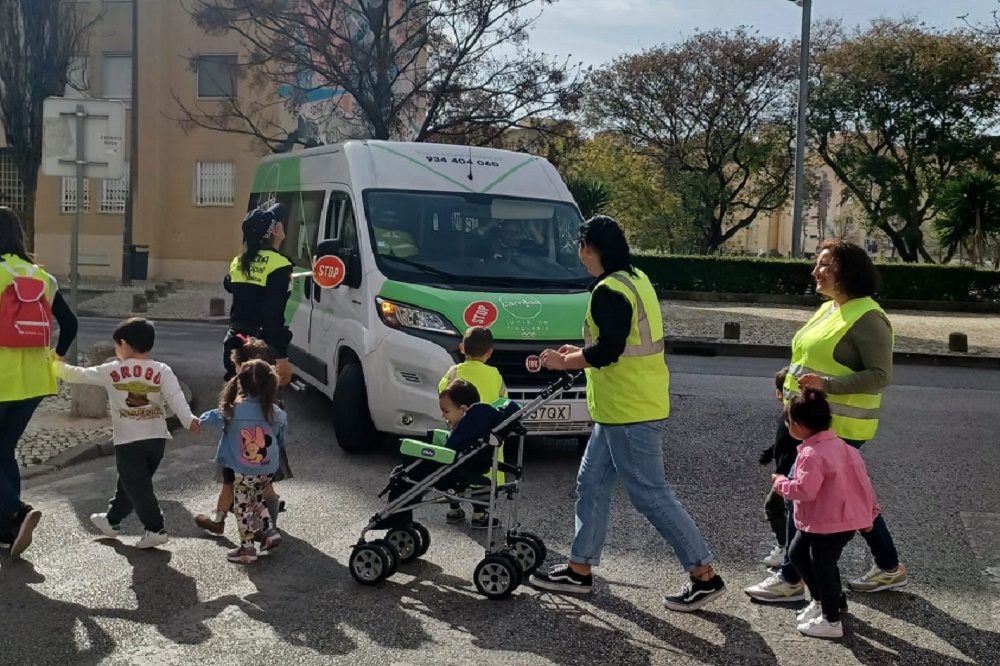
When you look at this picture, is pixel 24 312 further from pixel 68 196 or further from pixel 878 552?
pixel 68 196

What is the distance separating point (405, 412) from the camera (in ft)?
27.3

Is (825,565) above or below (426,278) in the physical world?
below

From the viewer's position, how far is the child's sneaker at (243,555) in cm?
590

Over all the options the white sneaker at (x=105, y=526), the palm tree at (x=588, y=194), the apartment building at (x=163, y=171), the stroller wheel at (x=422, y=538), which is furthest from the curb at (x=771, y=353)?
the apartment building at (x=163, y=171)

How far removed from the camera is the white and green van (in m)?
8.18

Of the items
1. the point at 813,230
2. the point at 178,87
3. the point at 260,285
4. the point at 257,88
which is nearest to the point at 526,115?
the point at 257,88

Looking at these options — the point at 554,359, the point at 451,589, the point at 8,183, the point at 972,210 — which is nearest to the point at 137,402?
the point at 451,589

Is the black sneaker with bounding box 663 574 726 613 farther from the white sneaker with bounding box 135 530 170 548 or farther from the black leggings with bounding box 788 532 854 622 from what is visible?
the white sneaker with bounding box 135 530 170 548

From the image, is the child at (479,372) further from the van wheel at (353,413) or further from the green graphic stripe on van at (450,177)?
the green graphic stripe on van at (450,177)

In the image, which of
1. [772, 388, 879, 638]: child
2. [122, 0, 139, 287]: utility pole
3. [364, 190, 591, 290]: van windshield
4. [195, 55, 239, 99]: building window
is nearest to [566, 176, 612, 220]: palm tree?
[195, 55, 239, 99]: building window

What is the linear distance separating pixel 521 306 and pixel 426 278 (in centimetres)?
84

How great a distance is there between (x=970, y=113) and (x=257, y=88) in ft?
79.1

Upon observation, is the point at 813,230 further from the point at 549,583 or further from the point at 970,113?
the point at 549,583

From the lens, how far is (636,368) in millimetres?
5262
